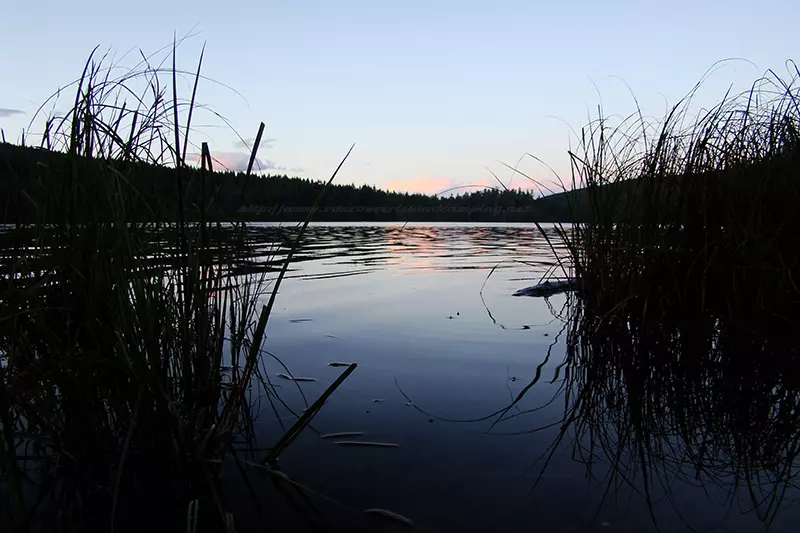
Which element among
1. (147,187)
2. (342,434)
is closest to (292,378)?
(342,434)

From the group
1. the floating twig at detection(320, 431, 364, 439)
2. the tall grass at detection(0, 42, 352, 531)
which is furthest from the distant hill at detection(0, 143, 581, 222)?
the floating twig at detection(320, 431, 364, 439)

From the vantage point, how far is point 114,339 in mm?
1576

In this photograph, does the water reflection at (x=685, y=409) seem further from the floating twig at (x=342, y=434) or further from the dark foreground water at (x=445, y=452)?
the floating twig at (x=342, y=434)

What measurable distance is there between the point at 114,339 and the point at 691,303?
3.16 meters

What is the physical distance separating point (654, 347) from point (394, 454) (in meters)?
1.99

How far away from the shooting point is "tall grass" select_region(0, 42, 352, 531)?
4.87 feet

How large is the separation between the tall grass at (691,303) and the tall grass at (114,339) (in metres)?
1.35

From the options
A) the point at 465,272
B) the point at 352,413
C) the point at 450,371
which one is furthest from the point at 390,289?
the point at 352,413

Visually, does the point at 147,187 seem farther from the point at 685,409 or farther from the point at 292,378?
the point at 685,409

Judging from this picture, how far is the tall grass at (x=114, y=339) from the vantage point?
1.48m

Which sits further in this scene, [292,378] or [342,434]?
[292,378]

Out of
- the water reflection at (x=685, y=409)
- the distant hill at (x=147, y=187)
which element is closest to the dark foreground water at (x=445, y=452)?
the water reflection at (x=685, y=409)

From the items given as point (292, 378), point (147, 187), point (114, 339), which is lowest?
point (292, 378)

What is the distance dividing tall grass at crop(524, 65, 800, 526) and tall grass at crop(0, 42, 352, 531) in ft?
4.42
